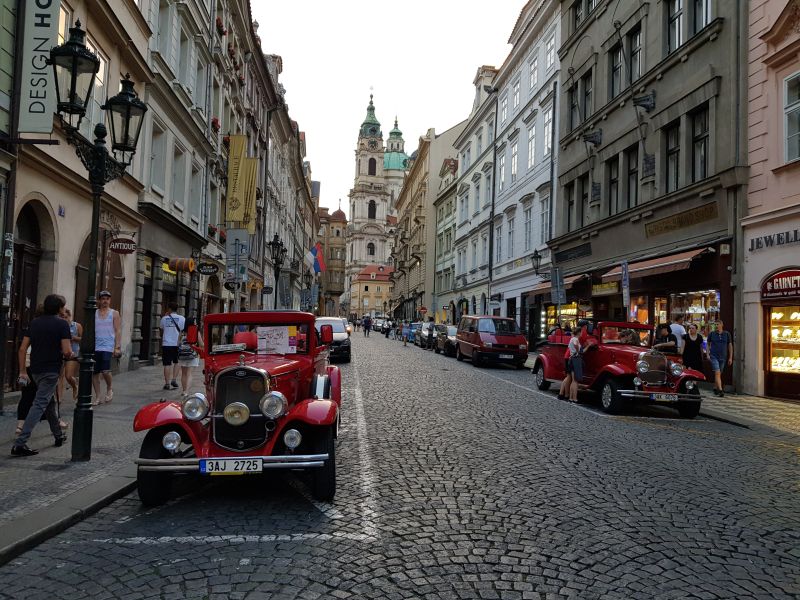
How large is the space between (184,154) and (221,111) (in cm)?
611

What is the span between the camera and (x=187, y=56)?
21125mm

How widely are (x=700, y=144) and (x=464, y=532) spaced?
652 inches

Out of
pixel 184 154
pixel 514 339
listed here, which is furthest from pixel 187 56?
pixel 514 339

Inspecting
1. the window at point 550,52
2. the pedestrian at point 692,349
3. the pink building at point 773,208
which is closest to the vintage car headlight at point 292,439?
the pedestrian at point 692,349

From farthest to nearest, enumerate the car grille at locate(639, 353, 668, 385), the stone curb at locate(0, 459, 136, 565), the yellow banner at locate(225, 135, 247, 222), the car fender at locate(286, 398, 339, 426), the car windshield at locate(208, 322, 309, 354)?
the yellow banner at locate(225, 135, 247, 222), the car grille at locate(639, 353, 668, 385), the car windshield at locate(208, 322, 309, 354), the car fender at locate(286, 398, 339, 426), the stone curb at locate(0, 459, 136, 565)

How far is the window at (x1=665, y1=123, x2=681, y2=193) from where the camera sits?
1925 centimetres

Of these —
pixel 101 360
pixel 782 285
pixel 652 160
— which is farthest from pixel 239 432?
pixel 652 160

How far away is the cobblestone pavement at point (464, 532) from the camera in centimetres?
387

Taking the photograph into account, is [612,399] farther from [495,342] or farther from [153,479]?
[495,342]

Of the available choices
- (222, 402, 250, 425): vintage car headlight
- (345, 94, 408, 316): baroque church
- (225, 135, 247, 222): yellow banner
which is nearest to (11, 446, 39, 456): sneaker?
(222, 402, 250, 425): vintage car headlight

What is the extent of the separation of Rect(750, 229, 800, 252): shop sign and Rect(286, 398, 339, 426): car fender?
12287mm

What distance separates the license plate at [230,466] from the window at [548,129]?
88.9ft

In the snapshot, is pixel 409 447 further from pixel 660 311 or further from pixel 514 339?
pixel 514 339

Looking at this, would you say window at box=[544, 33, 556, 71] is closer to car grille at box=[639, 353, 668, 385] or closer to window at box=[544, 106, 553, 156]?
window at box=[544, 106, 553, 156]
